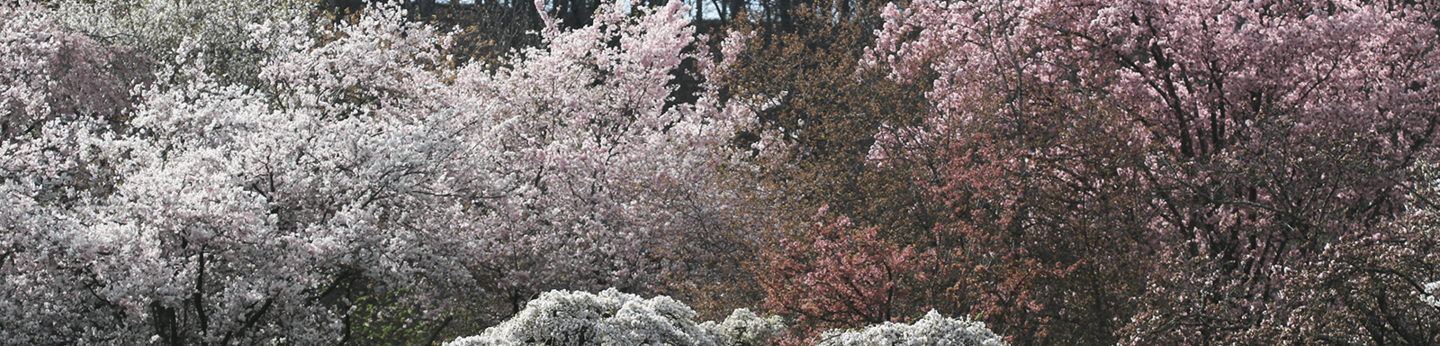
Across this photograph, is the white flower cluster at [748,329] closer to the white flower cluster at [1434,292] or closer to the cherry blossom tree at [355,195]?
the cherry blossom tree at [355,195]

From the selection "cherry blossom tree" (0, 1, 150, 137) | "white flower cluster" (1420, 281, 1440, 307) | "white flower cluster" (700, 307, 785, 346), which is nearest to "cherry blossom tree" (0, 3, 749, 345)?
"cherry blossom tree" (0, 1, 150, 137)

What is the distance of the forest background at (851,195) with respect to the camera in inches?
433

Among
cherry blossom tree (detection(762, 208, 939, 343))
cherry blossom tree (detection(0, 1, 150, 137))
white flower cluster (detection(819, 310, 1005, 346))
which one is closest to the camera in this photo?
white flower cluster (detection(819, 310, 1005, 346))

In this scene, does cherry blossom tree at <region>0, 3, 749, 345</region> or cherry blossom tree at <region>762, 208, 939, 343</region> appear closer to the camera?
cherry blossom tree at <region>0, 3, 749, 345</region>

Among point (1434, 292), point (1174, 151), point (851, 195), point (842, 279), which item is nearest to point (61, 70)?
point (851, 195)

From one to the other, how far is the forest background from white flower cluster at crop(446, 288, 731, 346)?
2115 millimetres

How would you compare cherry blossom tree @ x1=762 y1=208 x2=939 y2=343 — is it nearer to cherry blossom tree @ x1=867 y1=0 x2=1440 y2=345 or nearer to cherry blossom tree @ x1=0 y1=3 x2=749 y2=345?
cherry blossom tree @ x1=867 y1=0 x2=1440 y2=345

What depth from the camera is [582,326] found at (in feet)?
34.1

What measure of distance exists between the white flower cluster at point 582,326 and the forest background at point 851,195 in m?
2.12

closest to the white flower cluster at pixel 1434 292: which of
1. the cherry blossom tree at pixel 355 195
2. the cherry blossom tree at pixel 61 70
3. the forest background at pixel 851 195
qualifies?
the forest background at pixel 851 195

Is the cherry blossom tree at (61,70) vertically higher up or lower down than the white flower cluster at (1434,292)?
higher up

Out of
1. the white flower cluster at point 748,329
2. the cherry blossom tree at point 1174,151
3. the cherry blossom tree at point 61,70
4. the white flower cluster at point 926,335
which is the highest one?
the cherry blossom tree at point 61,70

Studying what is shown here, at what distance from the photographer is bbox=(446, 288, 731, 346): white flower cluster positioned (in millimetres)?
10203

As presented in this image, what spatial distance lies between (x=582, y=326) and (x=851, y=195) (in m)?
6.42
